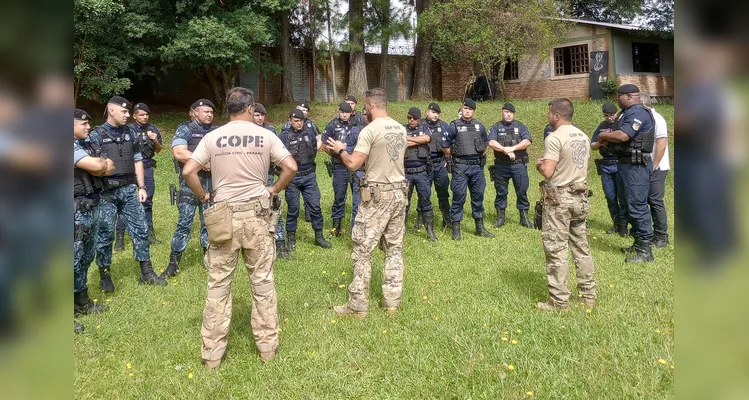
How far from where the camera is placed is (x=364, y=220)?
4836 millimetres

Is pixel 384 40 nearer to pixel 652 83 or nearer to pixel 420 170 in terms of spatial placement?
pixel 652 83

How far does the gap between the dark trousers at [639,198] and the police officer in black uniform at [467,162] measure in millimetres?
2308

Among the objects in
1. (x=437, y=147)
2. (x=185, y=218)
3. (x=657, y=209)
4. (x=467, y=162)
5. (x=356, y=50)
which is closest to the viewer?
(x=185, y=218)

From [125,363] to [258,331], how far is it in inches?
45.5

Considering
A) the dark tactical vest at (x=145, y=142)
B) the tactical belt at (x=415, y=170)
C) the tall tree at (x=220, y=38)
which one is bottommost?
the tactical belt at (x=415, y=170)

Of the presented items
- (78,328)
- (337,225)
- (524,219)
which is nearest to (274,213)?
(78,328)

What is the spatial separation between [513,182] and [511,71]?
58.5 feet

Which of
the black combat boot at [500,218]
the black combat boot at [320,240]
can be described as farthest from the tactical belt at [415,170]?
the black combat boot at [500,218]

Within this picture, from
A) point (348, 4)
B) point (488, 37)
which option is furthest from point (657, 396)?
point (348, 4)

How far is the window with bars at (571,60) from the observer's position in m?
21.7

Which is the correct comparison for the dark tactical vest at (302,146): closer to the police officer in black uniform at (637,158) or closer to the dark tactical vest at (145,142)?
the dark tactical vest at (145,142)

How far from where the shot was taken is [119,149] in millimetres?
5684
